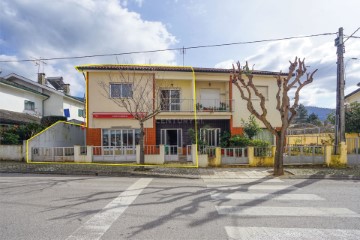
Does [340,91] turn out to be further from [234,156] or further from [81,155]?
[81,155]

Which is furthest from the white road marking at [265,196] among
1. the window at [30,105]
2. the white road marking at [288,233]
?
the window at [30,105]

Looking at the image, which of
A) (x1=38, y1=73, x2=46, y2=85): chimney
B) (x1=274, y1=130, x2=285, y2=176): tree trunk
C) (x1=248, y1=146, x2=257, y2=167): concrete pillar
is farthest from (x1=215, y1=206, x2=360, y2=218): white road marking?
(x1=38, y1=73, x2=46, y2=85): chimney

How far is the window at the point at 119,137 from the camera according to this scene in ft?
54.7

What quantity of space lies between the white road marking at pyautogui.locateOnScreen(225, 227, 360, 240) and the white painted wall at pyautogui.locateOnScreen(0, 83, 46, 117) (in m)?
21.8

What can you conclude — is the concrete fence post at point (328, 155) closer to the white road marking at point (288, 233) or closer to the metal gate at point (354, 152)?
the metal gate at point (354, 152)

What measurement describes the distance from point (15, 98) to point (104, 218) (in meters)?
21.0

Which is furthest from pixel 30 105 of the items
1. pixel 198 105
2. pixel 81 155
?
pixel 198 105

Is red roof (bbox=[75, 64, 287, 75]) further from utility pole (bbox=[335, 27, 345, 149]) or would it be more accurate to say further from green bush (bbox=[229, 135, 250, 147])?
utility pole (bbox=[335, 27, 345, 149])

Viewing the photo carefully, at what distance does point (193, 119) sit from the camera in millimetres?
17078

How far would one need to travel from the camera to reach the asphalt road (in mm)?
4113

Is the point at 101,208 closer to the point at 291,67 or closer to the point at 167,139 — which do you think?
the point at 291,67

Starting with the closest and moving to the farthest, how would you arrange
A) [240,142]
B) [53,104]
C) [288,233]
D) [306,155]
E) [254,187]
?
[288,233]
[254,187]
[306,155]
[240,142]
[53,104]

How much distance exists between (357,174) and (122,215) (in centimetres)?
1013

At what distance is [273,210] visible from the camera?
538 centimetres
